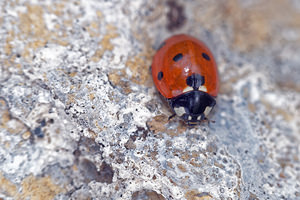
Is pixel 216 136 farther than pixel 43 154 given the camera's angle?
Yes

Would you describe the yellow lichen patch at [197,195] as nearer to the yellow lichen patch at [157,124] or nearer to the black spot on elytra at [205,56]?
the yellow lichen patch at [157,124]

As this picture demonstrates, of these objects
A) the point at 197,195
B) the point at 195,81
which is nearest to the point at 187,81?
the point at 195,81

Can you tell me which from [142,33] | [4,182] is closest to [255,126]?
[142,33]

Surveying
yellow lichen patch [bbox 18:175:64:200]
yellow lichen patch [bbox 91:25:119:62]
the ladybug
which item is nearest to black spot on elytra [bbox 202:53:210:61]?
the ladybug

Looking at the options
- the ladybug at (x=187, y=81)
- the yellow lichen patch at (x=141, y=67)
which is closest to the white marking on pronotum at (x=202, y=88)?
the ladybug at (x=187, y=81)

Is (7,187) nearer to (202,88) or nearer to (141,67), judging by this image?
(141,67)

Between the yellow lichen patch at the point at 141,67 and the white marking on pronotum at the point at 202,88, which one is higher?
the yellow lichen patch at the point at 141,67

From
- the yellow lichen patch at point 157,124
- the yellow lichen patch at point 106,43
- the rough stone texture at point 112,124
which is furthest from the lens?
the yellow lichen patch at point 106,43

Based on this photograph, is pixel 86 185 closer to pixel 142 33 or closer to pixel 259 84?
pixel 142 33
